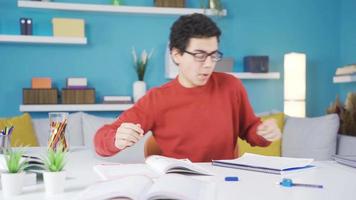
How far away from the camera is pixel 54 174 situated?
1053mm

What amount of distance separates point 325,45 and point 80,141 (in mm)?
2495

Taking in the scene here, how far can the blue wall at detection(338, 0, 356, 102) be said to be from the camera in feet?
13.3

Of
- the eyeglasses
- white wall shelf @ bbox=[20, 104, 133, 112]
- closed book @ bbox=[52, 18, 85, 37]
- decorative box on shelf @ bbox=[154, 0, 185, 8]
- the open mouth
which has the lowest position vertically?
white wall shelf @ bbox=[20, 104, 133, 112]

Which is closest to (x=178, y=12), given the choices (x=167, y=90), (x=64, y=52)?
(x=64, y=52)

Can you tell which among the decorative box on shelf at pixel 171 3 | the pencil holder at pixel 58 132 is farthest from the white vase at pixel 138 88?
the pencil holder at pixel 58 132

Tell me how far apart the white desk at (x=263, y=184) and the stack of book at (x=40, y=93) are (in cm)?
217

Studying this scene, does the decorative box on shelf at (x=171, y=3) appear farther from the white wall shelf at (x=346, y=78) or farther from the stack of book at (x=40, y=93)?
the white wall shelf at (x=346, y=78)

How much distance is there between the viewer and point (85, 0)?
12.3 feet

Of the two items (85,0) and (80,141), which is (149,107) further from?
(85,0)

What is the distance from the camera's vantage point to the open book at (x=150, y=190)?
35.2 inches

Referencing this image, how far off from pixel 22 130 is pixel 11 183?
2292 mm

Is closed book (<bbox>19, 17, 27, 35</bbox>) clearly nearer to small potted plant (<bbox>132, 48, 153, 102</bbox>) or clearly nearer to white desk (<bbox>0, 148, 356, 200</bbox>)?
small potted plant (<bbox>132, 48, 153, 102</bbox>)

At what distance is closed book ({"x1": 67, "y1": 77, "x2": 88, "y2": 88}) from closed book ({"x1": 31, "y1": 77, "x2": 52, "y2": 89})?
16 centimetres

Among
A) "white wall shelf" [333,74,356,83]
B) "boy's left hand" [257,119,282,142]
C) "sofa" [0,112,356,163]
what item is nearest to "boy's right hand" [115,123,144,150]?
"boy's left hand" [257,119,282,142]
